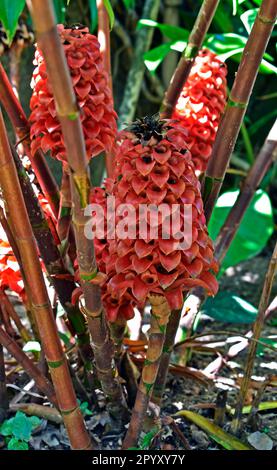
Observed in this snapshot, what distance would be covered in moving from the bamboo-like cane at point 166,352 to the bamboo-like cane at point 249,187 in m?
0.34

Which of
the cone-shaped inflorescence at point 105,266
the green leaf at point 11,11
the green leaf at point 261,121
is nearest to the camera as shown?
the green leaf at point 11,11

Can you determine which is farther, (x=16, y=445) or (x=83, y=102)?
(x=16, y=445)

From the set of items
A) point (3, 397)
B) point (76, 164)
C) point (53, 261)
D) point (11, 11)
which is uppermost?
point (11, 11)

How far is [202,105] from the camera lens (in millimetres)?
1353

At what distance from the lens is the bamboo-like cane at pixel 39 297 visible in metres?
0.92

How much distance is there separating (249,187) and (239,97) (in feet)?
1.31

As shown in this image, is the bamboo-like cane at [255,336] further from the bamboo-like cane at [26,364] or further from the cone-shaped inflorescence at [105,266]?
the bamboo-like cane at [26,364]

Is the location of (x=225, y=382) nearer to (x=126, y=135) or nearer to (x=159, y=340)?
(x=159, y=340)

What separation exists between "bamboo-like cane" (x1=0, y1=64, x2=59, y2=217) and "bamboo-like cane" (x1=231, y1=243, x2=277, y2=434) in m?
0.41

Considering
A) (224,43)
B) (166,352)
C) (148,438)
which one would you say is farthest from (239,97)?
(224,43)

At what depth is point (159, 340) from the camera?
1.00 m

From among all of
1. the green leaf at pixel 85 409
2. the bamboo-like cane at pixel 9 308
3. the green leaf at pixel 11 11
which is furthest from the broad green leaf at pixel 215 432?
the green leaf at pixel 11 11

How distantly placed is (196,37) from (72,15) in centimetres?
138

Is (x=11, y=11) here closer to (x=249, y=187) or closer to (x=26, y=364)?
(x=26, y=364)
